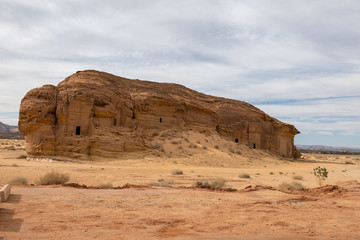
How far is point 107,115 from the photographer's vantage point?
27297 mm

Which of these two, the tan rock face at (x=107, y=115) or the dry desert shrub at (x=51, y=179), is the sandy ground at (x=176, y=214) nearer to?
the dry desert shrub at (x=51, y=179)

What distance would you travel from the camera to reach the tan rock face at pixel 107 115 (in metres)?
24.5

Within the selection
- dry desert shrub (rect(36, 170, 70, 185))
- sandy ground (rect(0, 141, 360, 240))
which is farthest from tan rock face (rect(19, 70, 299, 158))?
sandy ground (rect(0, 141, 360, 240))

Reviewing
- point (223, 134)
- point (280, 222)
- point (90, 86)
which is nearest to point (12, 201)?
point (280, 222)

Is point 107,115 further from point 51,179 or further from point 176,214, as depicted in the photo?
point 176,214

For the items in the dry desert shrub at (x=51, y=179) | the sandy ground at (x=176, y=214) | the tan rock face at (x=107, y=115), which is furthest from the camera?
the tan rock face at (x=107, y=115)

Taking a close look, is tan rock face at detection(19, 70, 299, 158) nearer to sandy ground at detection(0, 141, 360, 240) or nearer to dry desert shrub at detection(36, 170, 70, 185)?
dry desert shrub at detection(36, 170, 70, 185)

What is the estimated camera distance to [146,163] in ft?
81.1

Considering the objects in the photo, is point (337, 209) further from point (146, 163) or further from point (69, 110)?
point (69, 110)

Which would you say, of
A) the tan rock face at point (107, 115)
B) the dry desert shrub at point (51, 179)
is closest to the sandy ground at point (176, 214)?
the dry desert shrub at point (51, 179)

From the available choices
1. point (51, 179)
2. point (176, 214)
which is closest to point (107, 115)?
point (51, 179)

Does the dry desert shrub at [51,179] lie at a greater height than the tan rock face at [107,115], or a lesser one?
lesser

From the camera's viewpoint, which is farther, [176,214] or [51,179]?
[51,179]

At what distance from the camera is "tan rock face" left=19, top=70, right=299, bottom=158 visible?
2445cm
